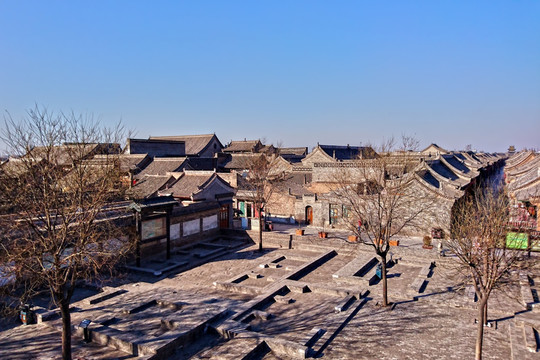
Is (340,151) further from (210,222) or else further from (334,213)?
(210,222)

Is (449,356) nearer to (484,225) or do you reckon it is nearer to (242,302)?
(484,225)

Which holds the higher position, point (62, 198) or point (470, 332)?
point (62, 198)

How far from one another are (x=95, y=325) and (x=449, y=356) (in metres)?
9.88

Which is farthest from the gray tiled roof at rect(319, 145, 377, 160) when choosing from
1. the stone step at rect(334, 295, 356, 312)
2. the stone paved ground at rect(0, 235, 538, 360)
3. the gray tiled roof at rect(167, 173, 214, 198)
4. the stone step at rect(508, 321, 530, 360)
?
the stone step at rect(508, 321, 530, 360)

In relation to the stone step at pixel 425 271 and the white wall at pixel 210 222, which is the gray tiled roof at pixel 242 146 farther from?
the stone step at pixel 425 271

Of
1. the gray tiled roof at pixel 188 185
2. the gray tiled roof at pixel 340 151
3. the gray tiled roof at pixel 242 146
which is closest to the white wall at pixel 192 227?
the gray tiled roof at pixel 188 185

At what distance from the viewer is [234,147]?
54.0 metres

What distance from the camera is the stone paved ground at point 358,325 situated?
987cm

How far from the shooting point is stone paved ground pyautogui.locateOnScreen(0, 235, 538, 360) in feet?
32.4

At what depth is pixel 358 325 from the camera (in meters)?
11.5

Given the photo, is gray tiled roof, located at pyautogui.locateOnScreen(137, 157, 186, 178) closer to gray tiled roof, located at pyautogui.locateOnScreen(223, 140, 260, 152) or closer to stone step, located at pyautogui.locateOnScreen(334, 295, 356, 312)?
gray tiled roof, located at pyautogui.locateOnScreen(223, 140, 260, 152)

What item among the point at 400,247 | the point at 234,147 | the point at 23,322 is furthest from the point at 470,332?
the point at 234,147

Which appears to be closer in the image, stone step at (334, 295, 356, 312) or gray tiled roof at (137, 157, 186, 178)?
stone step at (334, 295, 356, 312)

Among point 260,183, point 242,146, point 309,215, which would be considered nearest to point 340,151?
point 242,146
